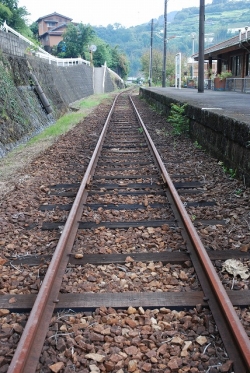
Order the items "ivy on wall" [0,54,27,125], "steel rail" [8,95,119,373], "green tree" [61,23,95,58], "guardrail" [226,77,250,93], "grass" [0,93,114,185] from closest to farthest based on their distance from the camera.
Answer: "steel rail" [8,95,119,373]
"grass" [0,93,114,185]
"ivy on wall" [0,54,27,125]
"guardrail" [226,77,250,93]
"green tree" [61,23,95,58]

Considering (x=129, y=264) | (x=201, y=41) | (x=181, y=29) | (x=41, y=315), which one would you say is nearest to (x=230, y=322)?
(x=41, y=315)

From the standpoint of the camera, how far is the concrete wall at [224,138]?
6.39 metres

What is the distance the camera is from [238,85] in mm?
24016

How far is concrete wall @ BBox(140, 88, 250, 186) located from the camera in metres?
6.39

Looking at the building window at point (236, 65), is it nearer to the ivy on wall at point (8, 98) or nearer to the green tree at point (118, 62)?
the ivy on wall at point (8, 98)

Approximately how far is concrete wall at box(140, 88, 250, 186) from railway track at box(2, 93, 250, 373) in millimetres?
785

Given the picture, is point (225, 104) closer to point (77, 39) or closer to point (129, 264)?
point (129, 264)

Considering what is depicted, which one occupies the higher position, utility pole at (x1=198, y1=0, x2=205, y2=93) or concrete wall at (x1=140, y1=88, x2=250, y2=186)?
utility pole at (x1=198, y1=0, x2=205, y2=93)

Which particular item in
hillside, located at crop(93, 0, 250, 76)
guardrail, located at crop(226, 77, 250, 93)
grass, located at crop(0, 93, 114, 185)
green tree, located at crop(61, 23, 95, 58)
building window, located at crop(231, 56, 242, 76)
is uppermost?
hillside, located at crop(93, 0, 250, 76)

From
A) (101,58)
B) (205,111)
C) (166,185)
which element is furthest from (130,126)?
(101,58)

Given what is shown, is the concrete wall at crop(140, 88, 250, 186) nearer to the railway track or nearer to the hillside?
the railway track

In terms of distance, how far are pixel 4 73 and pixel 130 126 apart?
14.1ft

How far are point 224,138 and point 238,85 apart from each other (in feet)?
57.6

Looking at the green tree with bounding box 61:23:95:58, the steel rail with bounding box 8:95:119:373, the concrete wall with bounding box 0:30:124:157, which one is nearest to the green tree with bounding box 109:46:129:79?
the green tree with bounding box 61:23:95:58
